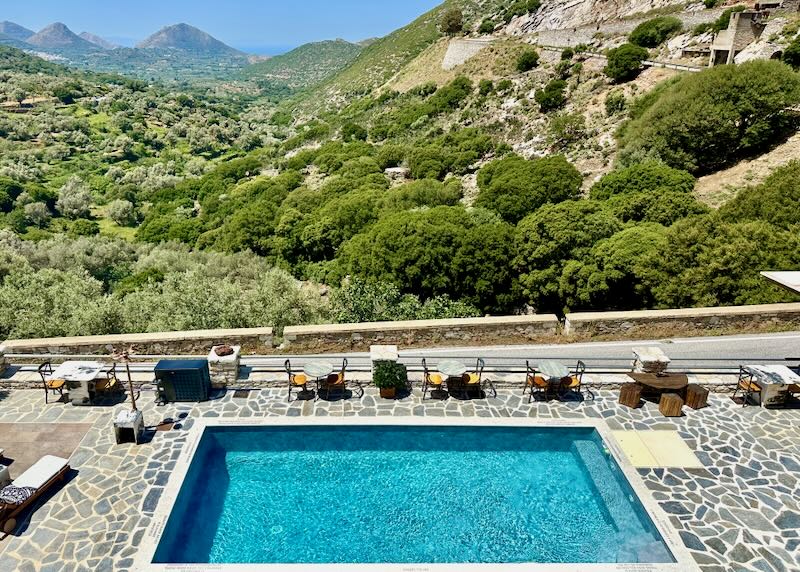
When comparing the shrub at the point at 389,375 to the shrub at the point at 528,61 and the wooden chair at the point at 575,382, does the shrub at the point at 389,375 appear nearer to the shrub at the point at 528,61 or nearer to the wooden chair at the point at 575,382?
the wooden chair at the point at 575,382

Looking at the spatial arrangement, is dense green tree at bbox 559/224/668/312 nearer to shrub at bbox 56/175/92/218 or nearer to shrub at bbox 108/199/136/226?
shrub at bbox 108/199/136/226

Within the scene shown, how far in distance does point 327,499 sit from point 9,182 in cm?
7311

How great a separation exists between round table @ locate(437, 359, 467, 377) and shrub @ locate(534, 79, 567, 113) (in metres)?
48.4

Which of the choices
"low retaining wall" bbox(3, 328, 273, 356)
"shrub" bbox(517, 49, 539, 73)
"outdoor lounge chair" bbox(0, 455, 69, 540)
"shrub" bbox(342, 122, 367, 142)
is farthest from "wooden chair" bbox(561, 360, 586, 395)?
"shrub" bbox(342, 122, 367, 142)

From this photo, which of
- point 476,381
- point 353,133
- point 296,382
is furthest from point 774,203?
point 353,133

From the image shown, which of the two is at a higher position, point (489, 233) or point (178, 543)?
point (489, 233)

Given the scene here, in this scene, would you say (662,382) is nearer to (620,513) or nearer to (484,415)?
(620,513)

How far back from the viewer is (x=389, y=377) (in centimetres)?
1137

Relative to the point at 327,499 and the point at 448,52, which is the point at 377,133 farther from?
the point at 327,499

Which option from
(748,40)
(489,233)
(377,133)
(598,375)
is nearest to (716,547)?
(598,375)

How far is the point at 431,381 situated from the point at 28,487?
7.56 meters

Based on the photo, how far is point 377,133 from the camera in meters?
68.8

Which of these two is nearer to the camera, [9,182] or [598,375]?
[598,375]

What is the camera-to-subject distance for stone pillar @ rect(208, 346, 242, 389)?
458 inches
